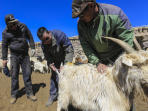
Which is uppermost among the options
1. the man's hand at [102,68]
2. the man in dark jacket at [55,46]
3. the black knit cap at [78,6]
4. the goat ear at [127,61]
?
the black knit cap at [78,6]

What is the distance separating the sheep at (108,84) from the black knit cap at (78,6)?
0.77 meters

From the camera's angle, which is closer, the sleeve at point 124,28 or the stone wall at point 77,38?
the sleeve at point 124,28

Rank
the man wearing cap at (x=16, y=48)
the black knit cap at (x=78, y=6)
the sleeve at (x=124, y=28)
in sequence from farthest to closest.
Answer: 1. the man wearing cap at (x=16, y=48)
2. the sleeve at (x=124, y=28)
3. the black knit cap at (x=78, y=6)

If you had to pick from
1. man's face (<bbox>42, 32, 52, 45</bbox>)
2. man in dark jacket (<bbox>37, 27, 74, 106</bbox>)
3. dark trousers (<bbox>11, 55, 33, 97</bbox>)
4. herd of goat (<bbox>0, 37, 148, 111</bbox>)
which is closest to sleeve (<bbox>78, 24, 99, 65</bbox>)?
herd of goat (<bbox>0, 37, 148, 111</bbox>)

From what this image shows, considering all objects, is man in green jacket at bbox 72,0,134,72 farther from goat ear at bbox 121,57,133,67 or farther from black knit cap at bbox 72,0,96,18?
goat ear at bbox 121,57,133,67

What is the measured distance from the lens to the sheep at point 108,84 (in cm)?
169

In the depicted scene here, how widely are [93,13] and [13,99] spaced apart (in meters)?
3.69

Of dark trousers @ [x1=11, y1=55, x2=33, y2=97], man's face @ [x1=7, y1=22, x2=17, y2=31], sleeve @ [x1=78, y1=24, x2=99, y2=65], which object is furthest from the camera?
dark trousers @ [x1=11, y1=55, x2=33, y2=97]

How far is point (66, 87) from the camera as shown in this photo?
2.60 meters

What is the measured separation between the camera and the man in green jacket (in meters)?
2.00

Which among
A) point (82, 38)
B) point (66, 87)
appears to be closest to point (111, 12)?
point (82, 38)

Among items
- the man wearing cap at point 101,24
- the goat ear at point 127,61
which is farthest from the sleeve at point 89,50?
the goat ear at point 127,61

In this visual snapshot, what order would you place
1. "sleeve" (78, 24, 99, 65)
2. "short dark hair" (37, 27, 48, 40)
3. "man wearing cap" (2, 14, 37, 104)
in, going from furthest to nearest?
"man wearing cap" (2, 14, 37, 104)
"short dark hair" (37, 27, 48, 40)
"sleeve" (78, 24, 99, 65)

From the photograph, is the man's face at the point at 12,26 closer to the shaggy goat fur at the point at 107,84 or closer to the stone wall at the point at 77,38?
the shaggy goat fur at the point at 107,84
